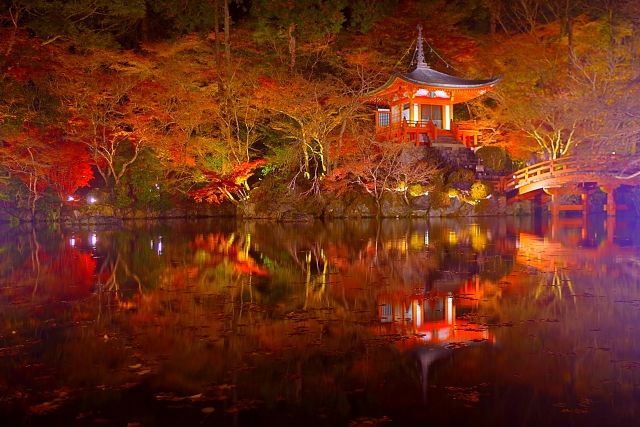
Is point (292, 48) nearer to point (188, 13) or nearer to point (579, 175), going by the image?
point (188, 13)

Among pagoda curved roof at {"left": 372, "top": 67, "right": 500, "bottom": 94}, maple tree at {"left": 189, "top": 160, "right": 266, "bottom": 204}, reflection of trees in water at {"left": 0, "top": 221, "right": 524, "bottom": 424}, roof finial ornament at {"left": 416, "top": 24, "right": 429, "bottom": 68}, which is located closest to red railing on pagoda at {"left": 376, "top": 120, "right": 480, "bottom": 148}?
pagoda curved roof at {"left": 372, "top": 67, "right": 500, "bottom": 94}

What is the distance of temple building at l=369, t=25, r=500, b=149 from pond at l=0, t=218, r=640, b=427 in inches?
691

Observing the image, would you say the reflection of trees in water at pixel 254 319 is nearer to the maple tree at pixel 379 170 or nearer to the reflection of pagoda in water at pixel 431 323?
the reflection of pagoda in water at pixel 431 323

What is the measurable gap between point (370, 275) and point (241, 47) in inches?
844

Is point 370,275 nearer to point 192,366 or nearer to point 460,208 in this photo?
point 192,366

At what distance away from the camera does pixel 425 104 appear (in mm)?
30078

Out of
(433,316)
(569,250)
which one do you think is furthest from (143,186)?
(433,316)

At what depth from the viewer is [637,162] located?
24516 millimetres

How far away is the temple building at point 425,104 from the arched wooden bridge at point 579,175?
4110mm

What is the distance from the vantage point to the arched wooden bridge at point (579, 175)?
25250mm

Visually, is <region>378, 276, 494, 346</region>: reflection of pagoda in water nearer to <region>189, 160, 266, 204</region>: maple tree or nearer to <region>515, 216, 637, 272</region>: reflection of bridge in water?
<region>515, 216, 637, 272</region>: reflection of bridge in water

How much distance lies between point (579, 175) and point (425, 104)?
8407mm

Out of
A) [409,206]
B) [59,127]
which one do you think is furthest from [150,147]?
[409,206]

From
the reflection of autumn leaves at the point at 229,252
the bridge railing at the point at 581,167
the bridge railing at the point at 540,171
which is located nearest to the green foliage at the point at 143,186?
the reflection of autumn leaves at the point at 229,252
